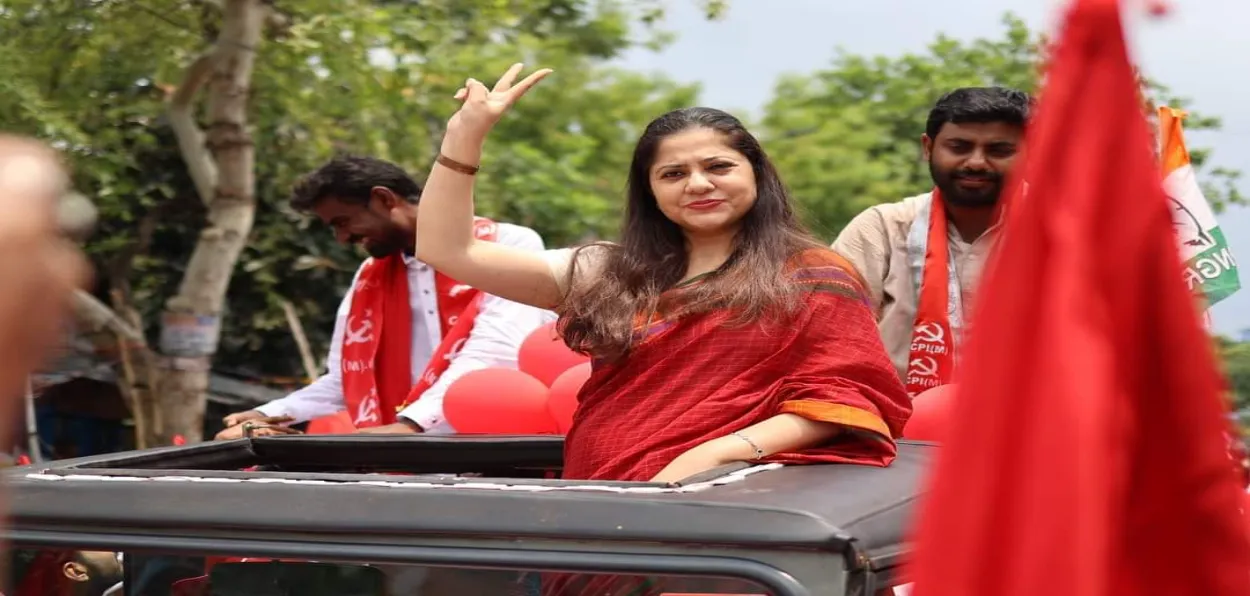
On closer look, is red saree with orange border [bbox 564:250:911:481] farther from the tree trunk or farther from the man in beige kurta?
the tree trunk

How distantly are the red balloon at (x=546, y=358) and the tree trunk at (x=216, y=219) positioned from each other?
3.54 meters

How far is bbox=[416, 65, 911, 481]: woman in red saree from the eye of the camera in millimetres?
2557

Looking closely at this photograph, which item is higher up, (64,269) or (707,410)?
(64,269)

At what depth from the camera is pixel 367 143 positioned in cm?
903

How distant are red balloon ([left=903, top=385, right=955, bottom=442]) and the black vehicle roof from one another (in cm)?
79

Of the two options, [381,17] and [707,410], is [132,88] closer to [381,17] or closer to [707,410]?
[381,17]

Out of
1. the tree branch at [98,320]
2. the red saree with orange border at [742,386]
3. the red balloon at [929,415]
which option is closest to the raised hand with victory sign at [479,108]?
Result: the red saree with orange border at [742,386]

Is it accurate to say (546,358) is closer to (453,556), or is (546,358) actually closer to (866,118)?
(453,556)

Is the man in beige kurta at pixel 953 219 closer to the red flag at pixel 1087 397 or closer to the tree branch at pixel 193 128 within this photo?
the red flag at pixel 1087 397

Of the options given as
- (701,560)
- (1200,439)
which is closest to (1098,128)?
(1200,439)

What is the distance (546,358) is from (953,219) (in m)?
1.14

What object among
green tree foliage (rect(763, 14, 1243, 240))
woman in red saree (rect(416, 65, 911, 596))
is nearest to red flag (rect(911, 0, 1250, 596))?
woman in red saree (rect(416, 65, 911, 596))

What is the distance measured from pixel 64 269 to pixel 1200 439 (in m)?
1.04

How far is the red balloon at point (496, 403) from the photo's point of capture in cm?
393
